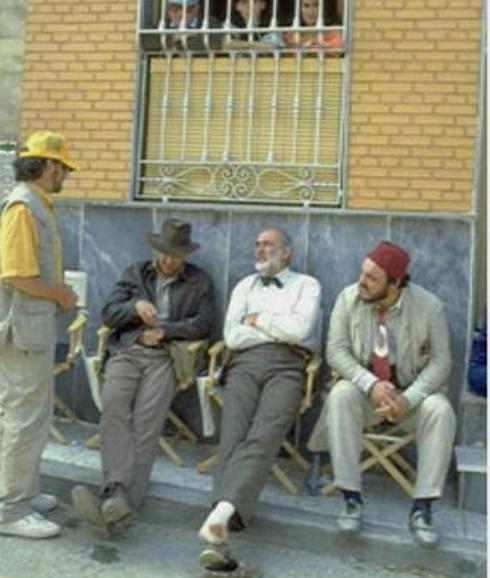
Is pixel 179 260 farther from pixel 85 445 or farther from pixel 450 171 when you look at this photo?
pixel 450 171

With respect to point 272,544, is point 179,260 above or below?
above

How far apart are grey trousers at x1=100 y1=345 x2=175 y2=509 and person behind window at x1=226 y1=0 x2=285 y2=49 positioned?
2315mm

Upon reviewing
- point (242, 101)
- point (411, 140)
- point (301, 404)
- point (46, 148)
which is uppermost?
point (242, 101)

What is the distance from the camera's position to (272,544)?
14.7 feet

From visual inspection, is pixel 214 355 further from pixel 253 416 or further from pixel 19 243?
pixel 19 243

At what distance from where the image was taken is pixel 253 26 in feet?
19.8

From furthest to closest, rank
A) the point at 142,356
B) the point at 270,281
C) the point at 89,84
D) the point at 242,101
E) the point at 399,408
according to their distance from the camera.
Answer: the point at 89,84 → the point at 242,101 → the point at 270,281 → the point at 142,356 → the point at 399,408

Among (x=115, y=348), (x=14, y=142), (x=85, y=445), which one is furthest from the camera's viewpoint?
(x=14, y=142)

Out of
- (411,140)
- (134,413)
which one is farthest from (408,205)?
(134,413)

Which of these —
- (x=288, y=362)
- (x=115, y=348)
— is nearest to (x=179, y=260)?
(x=115, y=348)

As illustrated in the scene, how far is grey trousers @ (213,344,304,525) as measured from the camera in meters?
4.23

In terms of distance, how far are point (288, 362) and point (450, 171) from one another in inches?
67.1

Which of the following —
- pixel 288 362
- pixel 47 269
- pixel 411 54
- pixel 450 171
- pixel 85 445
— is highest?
pixel 411 54

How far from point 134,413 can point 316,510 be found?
1141 millimetres
